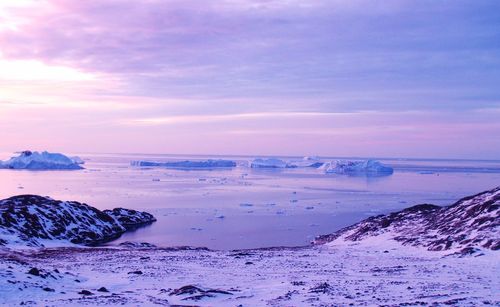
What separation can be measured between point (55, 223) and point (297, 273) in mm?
37587

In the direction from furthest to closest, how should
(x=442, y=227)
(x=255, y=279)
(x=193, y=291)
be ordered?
1. (x=442, y=227)
2. (x=255, y=279)
3. (x=193, y=291)

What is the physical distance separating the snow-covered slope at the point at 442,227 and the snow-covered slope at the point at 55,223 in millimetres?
26036

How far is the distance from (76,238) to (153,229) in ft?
39.6

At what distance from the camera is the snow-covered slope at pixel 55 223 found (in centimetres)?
5125

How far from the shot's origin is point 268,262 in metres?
34.5

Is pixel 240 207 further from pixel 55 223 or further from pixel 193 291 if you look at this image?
pixel 193 291

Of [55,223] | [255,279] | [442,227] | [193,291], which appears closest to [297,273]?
[255,279]

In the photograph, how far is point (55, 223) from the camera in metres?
58.8

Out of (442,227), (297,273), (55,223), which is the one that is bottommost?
(55,223)

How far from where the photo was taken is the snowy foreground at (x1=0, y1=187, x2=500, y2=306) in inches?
860

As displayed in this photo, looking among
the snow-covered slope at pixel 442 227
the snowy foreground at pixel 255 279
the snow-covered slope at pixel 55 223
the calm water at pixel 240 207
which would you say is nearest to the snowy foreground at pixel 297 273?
the snowy foreground at pixel 255 279

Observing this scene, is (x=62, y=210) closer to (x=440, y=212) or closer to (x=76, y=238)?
(x=76, y=238)

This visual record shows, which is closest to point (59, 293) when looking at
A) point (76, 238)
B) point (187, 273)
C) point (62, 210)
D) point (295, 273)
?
point (187, 273)

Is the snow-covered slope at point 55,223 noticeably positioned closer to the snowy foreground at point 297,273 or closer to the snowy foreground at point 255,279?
the snowy foreground at point 297,273
